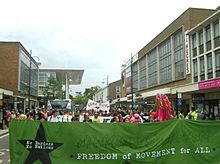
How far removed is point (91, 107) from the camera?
35594 millimetres

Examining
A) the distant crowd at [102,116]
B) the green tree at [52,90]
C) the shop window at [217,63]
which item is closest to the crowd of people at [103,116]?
the distant crowd at [102,116]

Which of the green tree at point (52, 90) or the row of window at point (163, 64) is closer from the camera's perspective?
the row of window at point (163, 64)

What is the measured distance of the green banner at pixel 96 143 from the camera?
950cm

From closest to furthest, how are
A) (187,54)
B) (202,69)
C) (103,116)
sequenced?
(103,116) < (202,69) < (187,54)

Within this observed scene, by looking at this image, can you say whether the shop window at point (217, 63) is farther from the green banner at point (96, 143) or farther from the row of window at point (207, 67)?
the green banner at point (96, 143)

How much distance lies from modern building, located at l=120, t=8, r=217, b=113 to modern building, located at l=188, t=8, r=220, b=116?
1224mm

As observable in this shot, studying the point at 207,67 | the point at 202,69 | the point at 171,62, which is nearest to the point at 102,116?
the point at 207,67

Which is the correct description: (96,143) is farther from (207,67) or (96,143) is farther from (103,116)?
(207,67)

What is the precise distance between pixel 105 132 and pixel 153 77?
6373 cm

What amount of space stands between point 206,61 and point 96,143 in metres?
36.3

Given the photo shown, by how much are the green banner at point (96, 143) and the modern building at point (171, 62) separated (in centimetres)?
2606

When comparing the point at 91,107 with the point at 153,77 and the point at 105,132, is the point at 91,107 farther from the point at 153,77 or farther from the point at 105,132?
the point at 153,77

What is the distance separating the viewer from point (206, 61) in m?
44.2

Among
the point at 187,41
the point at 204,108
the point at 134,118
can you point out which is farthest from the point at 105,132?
the point at 187,41
